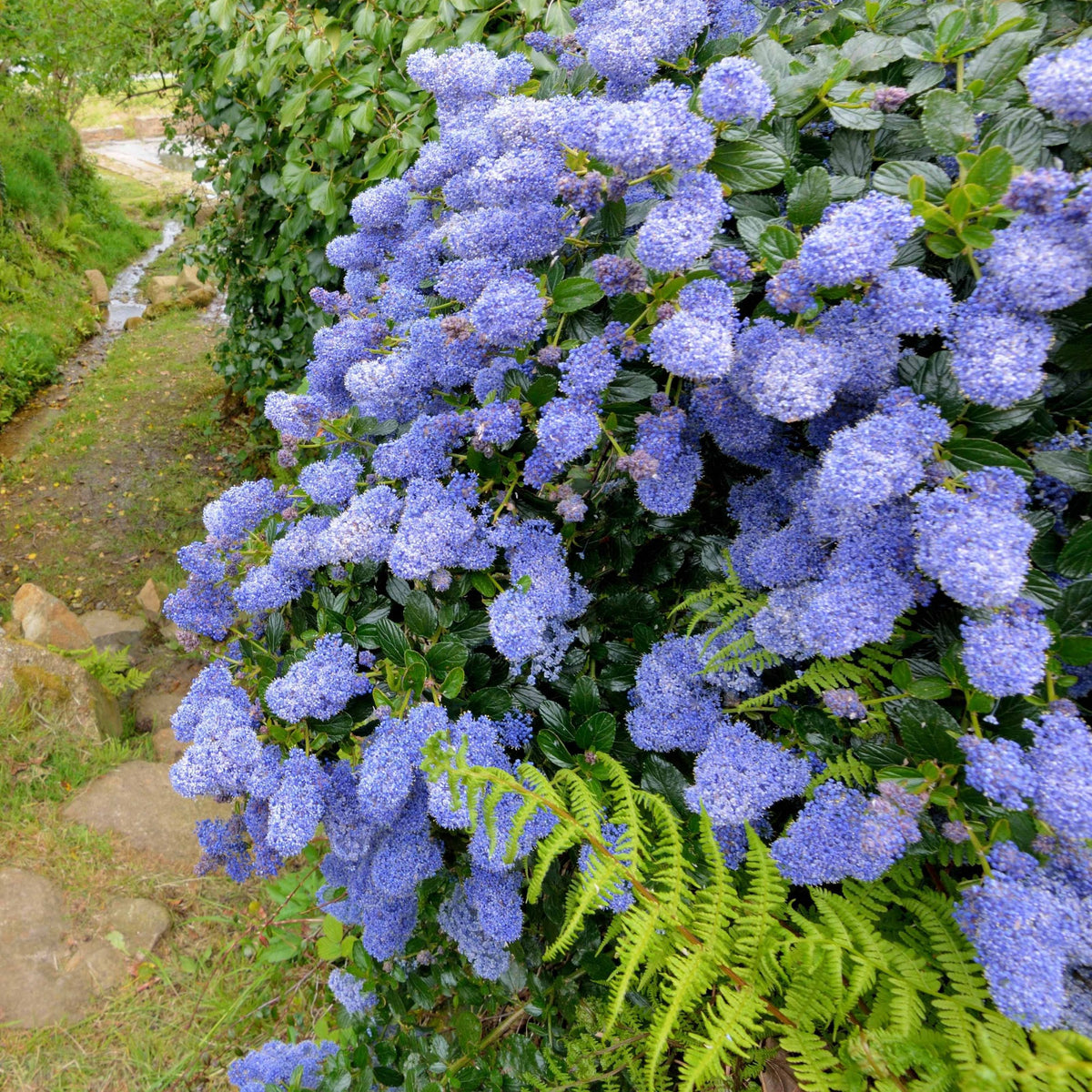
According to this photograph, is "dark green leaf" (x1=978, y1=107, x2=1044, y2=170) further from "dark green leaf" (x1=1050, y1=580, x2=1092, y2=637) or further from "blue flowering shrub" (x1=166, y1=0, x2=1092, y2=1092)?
"dark green leaf" (x1=1050, y1=580, x2=1092, y2=637)

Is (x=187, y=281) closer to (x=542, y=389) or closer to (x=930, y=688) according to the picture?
(x=542, y=389)

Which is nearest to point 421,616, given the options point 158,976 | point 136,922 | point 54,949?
point 158,976

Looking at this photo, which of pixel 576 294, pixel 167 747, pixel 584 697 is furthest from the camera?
pixel 167 747

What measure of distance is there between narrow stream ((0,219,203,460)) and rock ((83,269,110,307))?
4.1 inches

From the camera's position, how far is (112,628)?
4.84 metres

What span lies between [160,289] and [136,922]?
9.43 meters

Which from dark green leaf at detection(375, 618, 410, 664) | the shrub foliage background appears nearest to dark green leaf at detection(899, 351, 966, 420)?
dark green leaf at detection(375, 618, 410, 664)

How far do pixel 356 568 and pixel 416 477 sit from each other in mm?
250

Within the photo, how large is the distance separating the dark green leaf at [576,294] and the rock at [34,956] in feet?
10.3

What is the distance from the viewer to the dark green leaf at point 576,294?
4.07 ft

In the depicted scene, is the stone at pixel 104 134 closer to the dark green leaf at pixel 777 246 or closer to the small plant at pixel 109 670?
the small plant at pixel 109 670

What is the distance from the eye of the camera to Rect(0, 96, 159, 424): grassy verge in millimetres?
7637

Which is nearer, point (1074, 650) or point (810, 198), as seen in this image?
point (1074, 650)

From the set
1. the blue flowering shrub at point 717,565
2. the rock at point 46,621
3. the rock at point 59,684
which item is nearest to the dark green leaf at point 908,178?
the blue flowering shrub at point 717,565
